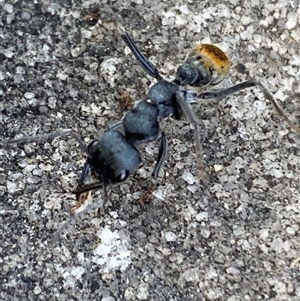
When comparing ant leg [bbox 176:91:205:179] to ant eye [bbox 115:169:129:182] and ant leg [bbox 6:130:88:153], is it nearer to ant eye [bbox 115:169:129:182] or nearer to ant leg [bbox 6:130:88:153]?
ant eye [bbox 115:169:129:182]

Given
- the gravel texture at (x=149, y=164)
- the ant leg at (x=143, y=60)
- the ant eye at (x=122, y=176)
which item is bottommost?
the gravel texture at (x=149, y=164)

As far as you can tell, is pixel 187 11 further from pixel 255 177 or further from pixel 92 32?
pixel 255 177

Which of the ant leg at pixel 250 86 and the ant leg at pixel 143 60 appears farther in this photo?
the ant leg at pixel 143 60

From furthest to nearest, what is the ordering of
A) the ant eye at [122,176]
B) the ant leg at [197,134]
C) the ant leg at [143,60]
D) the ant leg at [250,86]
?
the ant leg at [143,60], the ant leg at [250,86], the ant leg at [197,134], the ant eye at [122,176]

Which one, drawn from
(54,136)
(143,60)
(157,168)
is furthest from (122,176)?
(143,60)

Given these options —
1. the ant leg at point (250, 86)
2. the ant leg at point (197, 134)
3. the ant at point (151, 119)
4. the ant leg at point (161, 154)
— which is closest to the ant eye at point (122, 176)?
the ant at point (151, 119)

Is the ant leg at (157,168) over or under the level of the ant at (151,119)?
under

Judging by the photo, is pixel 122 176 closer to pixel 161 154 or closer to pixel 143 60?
pixel 161 154

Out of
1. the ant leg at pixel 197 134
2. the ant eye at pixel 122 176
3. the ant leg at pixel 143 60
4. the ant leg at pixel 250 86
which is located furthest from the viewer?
the ant leg at pixel 143 60

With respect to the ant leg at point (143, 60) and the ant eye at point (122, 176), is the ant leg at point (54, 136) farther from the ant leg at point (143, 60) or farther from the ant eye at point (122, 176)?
the ant leg at point (143, 60)
